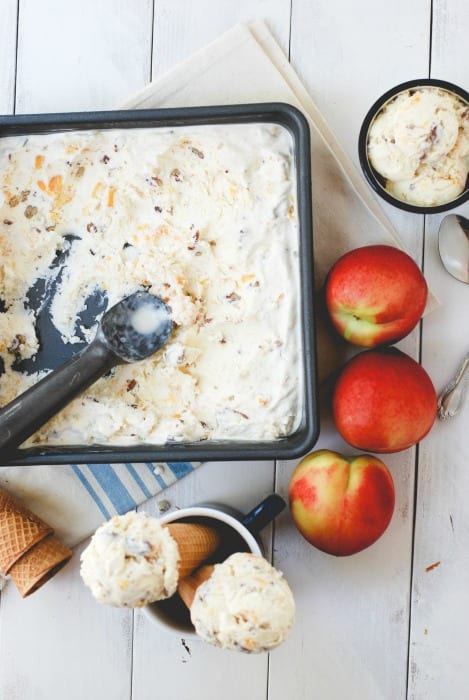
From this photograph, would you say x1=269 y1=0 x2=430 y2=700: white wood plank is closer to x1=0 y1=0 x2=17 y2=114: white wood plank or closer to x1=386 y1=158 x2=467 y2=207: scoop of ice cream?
x1=386 y1=158 x2=467 y2=207: scoop of ice cream

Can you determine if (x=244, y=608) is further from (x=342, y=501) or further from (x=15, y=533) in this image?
(x=15, y=533)

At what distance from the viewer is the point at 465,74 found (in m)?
1.07

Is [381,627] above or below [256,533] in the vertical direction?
below

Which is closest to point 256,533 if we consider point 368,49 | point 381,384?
point 381,384

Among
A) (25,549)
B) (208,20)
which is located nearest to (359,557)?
(25,549)

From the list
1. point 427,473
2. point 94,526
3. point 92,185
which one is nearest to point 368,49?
point 92,185

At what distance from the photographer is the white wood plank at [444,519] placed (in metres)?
1.07

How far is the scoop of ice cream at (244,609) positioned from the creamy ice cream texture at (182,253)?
0.23 m

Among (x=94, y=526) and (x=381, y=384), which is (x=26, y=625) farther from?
(x=381, y=384)

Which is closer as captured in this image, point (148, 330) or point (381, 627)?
point (148, 330)

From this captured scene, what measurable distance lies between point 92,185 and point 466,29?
0.59m

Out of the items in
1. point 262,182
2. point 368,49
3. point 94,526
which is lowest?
point 94,526

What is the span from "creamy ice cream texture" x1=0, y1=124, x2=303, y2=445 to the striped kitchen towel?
11 cm

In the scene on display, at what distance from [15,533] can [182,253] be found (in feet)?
1.45
